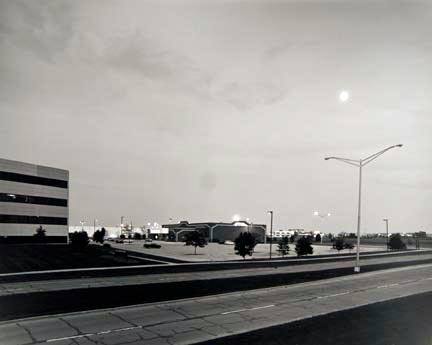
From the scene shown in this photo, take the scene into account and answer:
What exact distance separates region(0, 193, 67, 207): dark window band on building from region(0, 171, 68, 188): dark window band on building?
3286mm

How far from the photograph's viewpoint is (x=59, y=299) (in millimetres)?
21281

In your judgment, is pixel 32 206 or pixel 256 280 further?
pixel 32 206

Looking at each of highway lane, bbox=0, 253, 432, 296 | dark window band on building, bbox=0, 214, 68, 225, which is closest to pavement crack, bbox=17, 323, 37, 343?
highway lane, bbox=0, 253, 432, 296

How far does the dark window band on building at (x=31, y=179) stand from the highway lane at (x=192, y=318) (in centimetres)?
7856

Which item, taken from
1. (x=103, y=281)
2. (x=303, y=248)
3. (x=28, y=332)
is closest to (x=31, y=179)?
(x=303, y=248)

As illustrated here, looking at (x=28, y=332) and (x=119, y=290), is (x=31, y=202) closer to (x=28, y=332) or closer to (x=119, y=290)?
(x=119, y=290)

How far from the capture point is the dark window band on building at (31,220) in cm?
8794

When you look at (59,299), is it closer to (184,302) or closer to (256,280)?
(184,302)

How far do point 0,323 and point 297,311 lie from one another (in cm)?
1260

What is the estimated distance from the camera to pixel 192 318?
58.1ft

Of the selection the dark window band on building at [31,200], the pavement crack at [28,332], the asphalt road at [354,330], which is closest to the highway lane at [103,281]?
the pavement crack at [28,332]

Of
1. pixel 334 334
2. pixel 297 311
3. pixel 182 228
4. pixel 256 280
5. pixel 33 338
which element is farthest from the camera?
pixel 182 228

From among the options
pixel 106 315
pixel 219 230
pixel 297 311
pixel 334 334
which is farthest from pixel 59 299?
pixel 219 230

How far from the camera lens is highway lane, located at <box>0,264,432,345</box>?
14500mm
